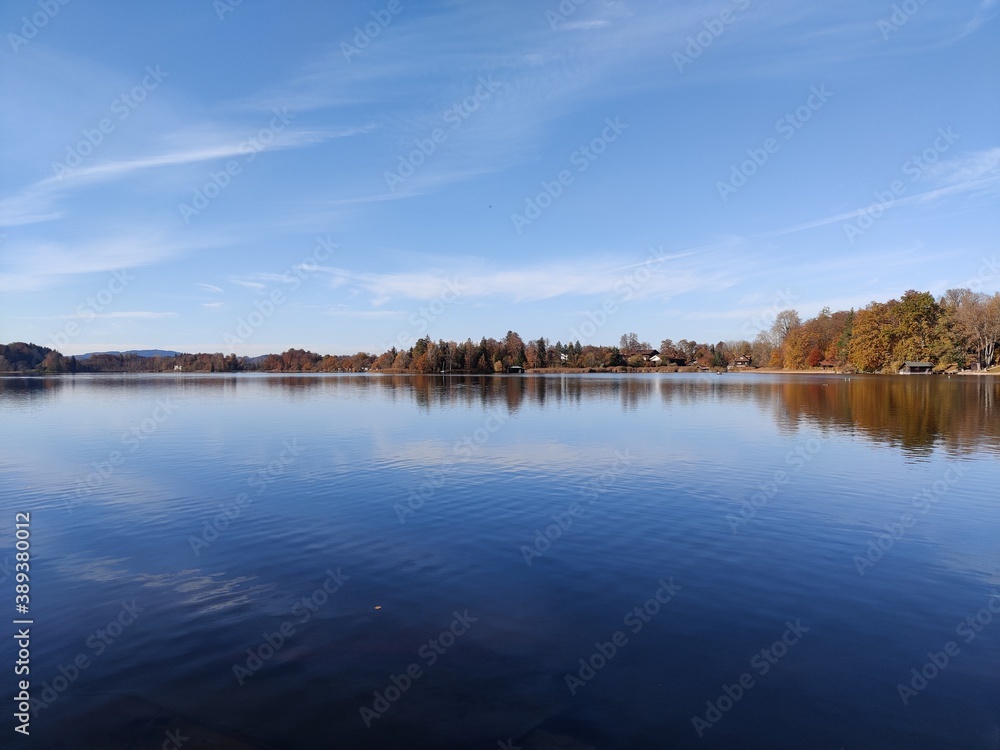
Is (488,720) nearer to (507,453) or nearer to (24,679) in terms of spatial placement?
(24,679)

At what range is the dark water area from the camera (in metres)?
6.40

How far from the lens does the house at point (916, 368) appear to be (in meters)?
113

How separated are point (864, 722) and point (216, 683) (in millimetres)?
7625

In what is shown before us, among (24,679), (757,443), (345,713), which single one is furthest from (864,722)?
(757,443)

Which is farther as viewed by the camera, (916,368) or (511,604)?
(916,368)

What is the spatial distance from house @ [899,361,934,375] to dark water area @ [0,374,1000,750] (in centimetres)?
11389

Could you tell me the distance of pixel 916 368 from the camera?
116m

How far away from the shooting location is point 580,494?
56.2ft

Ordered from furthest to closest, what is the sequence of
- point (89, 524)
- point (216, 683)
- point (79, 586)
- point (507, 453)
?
1. point (507, 453)
2. point (89, 524)
3. point (79, 586)
4. point (216, 683)

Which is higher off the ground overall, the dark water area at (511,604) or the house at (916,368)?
the house at (916,368)

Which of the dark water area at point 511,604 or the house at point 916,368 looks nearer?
the dark water area at point 511,604

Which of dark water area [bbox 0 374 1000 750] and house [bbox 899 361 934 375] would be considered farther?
house [bbox 899 361 934 375]

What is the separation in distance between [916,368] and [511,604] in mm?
137006

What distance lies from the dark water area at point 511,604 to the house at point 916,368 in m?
114
